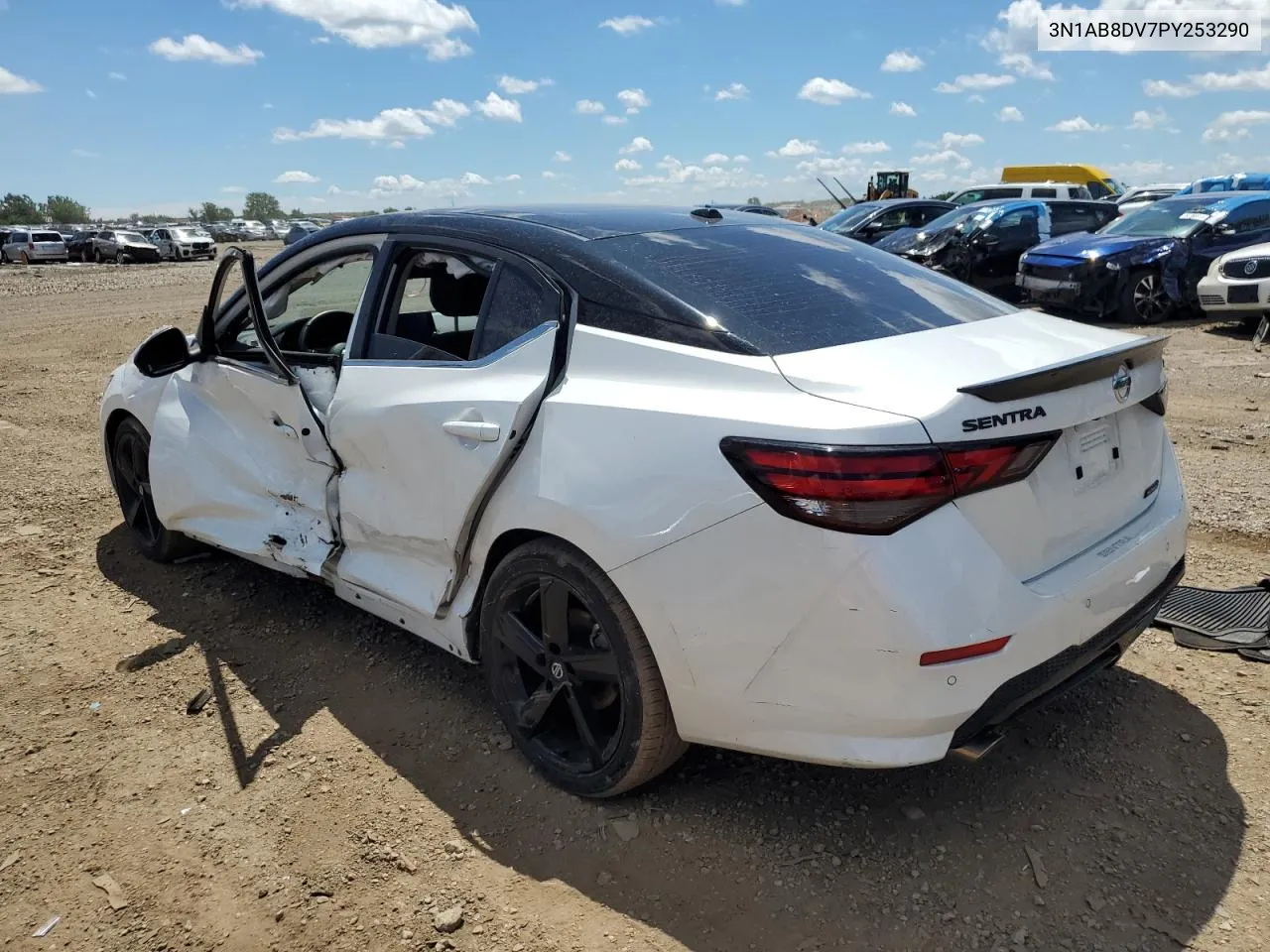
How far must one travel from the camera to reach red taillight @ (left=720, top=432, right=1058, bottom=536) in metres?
1.99

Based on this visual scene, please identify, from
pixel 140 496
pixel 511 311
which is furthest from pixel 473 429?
pixel 140 496

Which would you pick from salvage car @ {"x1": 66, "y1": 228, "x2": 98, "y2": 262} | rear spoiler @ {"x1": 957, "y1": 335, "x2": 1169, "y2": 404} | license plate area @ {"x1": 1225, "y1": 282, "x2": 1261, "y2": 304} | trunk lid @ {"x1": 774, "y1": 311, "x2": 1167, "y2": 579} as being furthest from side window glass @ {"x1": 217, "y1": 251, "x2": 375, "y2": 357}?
salvage car @ {"x1": 66, "y1": 228, "x2": 98, "y2": 262}

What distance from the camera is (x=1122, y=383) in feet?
7.85

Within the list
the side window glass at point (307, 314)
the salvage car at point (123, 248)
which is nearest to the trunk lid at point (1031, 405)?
the side window glass at point (307, 314)

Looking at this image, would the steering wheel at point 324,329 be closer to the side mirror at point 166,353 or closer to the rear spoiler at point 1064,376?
the side mirror at point 166,353

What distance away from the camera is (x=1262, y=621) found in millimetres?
3475

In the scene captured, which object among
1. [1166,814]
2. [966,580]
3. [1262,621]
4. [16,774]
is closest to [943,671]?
[966,580]

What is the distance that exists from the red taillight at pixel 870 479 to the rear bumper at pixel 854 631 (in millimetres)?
35

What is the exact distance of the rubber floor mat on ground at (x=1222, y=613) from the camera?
343cm

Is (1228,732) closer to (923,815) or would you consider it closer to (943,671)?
(923,815)

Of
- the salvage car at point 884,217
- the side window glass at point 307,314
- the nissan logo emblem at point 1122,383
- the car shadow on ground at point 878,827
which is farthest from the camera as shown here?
the salvage car at point 884,217

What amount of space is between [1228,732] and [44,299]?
23972mm

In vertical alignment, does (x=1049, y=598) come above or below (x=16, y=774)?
above

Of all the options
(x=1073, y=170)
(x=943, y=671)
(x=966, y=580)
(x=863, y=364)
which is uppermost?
(x=1073, y=170)
